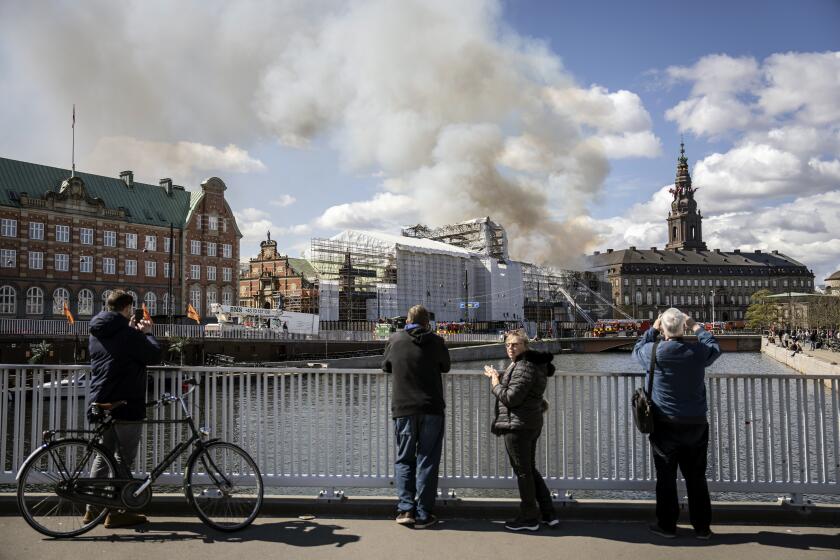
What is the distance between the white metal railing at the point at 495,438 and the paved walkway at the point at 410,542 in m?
0.56

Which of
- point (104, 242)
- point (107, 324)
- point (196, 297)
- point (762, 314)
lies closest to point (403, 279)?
point (196, 297)

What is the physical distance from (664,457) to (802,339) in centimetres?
8376

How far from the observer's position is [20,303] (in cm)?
5853

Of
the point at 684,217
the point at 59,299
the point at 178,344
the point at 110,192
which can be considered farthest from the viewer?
the point at 684,217

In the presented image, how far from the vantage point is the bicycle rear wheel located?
20.2ft

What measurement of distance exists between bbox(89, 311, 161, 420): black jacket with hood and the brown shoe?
0.89 metres

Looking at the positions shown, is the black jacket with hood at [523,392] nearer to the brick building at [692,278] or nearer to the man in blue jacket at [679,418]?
the man in blue jacket at [679,418]

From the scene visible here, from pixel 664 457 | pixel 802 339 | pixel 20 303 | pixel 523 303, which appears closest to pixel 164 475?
pixel 664 457

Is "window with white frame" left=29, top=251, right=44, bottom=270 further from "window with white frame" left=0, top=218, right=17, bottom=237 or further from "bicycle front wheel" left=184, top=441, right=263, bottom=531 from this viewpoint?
"bicycle front wheel" left=184, top=441, right=263, bottom=531

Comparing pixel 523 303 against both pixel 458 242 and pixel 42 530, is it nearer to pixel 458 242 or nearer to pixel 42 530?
pixel 458 242

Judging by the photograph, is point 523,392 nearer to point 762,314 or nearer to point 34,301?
point 34,301

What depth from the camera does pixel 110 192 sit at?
7025cm

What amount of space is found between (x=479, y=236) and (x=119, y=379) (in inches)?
4518

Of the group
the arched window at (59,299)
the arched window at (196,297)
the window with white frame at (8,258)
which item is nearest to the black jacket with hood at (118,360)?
the window with white frame at (8,258)
